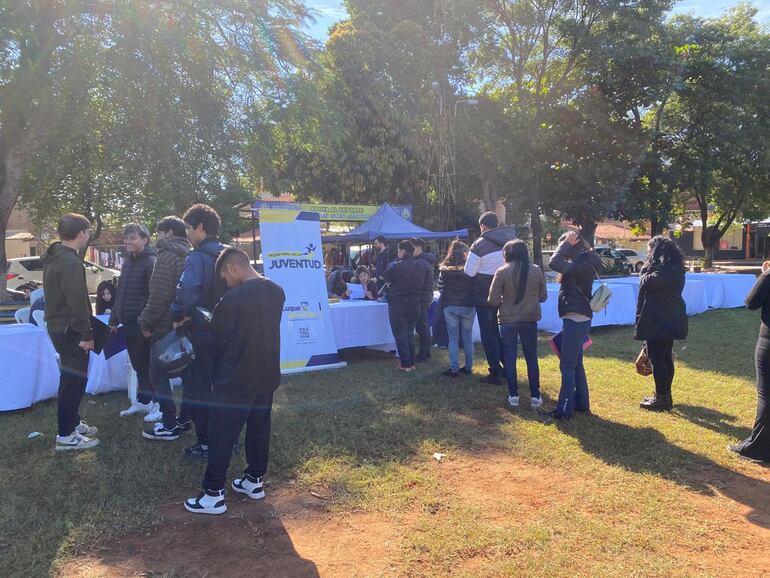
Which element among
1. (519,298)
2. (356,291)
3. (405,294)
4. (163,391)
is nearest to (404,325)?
(405,294)

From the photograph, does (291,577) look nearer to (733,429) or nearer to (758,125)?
(733,429)

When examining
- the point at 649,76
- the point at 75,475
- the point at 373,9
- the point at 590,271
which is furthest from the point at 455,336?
the point at 373,9

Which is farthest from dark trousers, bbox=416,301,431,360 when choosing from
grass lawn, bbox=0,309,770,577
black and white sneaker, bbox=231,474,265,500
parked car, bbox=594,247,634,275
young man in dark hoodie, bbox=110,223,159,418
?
parked car, bbox=594,247,634,275

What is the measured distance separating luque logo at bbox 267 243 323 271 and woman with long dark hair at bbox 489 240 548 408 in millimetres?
2724

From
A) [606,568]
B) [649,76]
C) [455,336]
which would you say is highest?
[649,76]

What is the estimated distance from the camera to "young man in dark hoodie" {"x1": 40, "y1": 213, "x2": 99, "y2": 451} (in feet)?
13.7

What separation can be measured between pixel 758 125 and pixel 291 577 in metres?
24.2

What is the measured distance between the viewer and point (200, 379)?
4.16 meters

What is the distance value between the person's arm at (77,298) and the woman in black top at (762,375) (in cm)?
498

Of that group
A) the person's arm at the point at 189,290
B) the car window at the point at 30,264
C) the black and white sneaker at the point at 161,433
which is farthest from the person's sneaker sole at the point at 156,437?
the car window at the point at 30,264

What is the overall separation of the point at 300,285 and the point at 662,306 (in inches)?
163

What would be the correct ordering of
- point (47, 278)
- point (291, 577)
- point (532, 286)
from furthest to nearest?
point (532, 286) → point (47, 278) → point (291, 577)

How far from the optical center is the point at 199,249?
401 centimetres

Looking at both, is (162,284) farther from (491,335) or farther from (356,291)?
(356,291)
